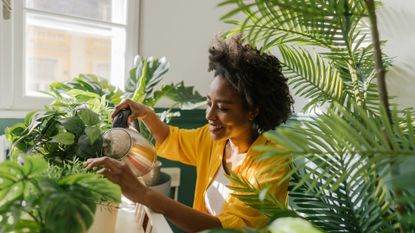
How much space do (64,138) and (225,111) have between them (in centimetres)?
51

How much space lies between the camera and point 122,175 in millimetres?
723

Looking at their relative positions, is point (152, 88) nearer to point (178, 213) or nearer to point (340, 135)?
point (178, 213)

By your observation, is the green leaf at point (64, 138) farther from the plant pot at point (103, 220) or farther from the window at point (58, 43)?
the window at point (58, 43)

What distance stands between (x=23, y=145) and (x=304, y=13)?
627 millimetres

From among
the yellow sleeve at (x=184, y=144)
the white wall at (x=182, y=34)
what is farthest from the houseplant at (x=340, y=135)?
the white wall at (x=182, y=34)

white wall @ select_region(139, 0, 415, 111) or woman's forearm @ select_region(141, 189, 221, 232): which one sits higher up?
white wall @ select_region(139, 0, 415, 111)

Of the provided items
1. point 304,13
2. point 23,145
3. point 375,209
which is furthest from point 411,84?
point 23,145

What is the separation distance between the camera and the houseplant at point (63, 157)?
39 centimetres

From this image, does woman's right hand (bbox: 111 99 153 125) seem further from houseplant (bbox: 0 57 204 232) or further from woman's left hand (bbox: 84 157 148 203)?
woman's left hand (bbox: 84 157 148 203)

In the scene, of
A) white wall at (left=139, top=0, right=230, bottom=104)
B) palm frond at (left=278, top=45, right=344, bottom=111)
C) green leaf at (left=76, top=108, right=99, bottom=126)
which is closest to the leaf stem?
palm frond at (left=278, top=45, right=344, bottom=111)

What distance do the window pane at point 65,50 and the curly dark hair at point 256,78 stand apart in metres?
0.80

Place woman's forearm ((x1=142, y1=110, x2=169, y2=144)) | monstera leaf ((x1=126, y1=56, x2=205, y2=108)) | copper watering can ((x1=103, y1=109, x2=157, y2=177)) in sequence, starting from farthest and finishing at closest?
monstera leaf ((x1=126, y1=56, x2=205, y2=108))
woman's forearm ((x1=142, y1=110, x2=169, y2=144))
copper watering can ((x1=103, y1=109, x2=157, y2=177))

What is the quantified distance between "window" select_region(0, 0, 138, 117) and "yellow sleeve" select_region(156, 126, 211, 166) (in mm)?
627

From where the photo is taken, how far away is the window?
1435mm
